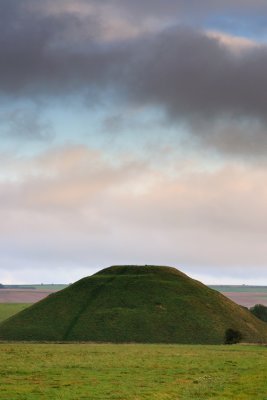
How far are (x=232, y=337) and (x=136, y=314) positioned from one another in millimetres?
17807

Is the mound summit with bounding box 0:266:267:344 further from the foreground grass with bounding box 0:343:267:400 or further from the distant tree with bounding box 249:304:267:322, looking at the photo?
the foreground grass with bounding box 0:343:267:400

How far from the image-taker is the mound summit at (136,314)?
10694cm

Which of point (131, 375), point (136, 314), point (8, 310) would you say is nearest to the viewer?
point (131, 375)

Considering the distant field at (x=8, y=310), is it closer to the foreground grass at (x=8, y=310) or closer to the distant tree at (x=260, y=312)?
the foreground grass at (x=8, y=310)

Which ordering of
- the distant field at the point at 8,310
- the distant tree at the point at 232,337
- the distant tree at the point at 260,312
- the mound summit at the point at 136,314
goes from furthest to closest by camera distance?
the distant field at the point at 8,310 < the distant tree at the point at 260,312 < the mound summit at the point at 136,314 < the distant tree at the point at 232,337

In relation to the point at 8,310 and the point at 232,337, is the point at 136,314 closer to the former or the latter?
the point at 232,337

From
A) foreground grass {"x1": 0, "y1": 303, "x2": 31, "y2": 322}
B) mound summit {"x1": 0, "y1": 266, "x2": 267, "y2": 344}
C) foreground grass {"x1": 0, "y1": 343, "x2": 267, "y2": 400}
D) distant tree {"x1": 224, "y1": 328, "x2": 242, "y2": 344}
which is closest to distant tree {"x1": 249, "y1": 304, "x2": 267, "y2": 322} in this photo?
mound summit {"x1": 0, "y1": 266, "x2": 267, "y2": 344}

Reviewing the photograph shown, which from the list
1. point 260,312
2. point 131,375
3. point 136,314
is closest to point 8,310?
point 260,312

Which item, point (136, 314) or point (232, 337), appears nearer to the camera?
point (232, 337)

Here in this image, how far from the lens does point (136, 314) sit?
114 m

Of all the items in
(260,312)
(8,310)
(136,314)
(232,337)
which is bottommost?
(232,337)

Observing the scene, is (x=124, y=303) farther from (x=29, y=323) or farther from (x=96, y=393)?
(x=96, y=393)

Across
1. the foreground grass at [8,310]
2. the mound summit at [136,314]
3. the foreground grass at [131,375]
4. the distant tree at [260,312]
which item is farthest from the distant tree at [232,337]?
the foreground grass at [8,310]

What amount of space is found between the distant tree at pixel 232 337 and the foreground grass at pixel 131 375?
81.7 ft
